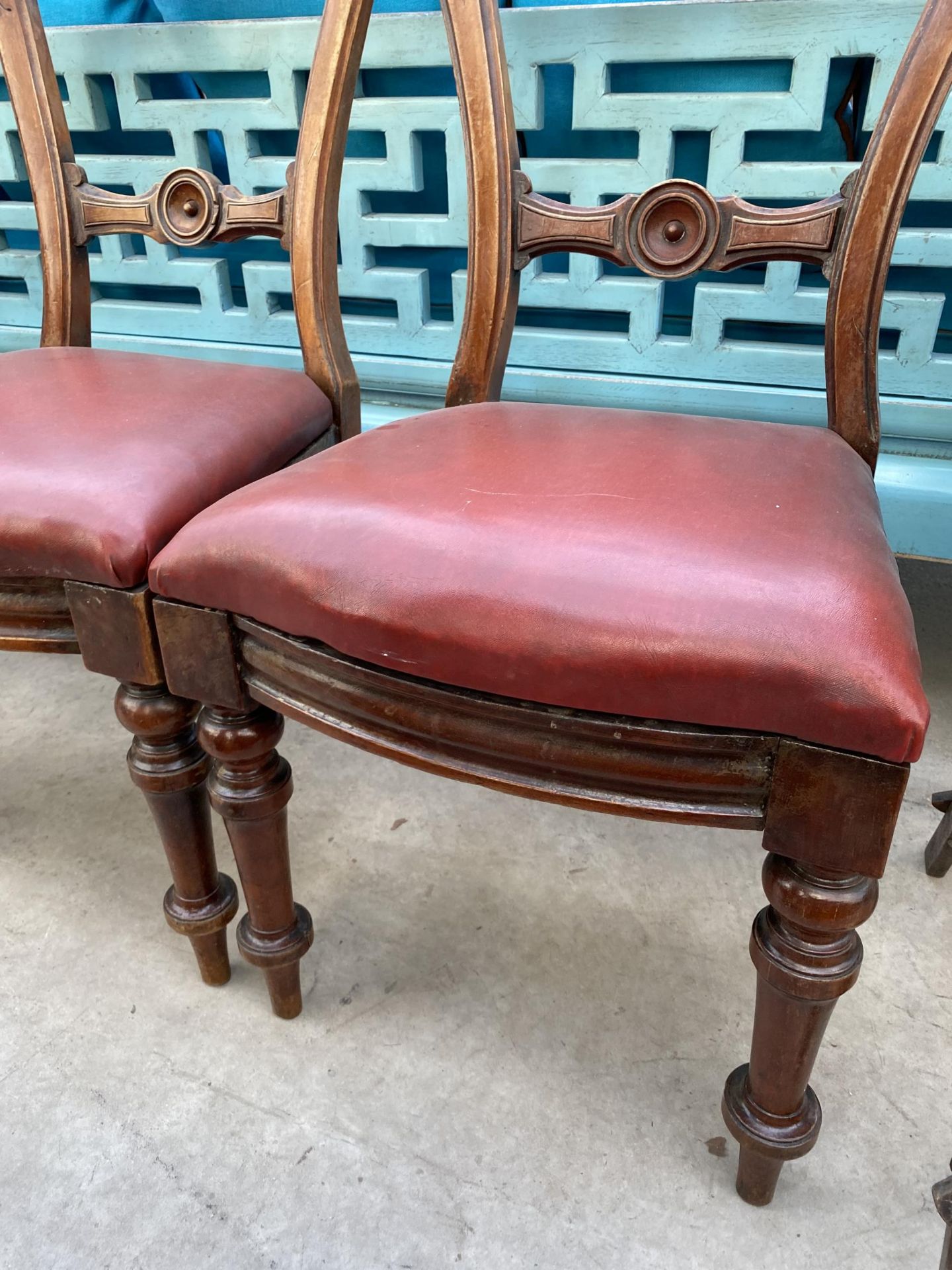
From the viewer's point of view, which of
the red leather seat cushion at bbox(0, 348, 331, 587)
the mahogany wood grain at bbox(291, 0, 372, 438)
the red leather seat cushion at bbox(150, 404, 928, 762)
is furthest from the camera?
the mahogany wood grain at bbox(291, 0, 372, 438)

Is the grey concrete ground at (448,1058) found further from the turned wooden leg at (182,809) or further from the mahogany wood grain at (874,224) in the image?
the mahogany wood grain at (874,224)

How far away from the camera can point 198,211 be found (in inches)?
36.5

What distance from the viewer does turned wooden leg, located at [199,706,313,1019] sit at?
0.66 meters

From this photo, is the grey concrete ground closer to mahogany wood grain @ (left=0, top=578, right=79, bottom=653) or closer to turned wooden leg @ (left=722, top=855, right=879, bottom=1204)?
turned wooden leg @ (left=722, top=855, right=879, bottom=1204)

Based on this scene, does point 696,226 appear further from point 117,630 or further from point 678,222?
point 117,630

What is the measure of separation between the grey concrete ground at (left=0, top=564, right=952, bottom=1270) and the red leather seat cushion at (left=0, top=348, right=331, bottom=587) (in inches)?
17.2

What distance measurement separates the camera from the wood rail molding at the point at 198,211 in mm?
911

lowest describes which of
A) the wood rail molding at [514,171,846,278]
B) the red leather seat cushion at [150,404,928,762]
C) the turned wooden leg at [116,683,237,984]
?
the turned wooden leg at [116,683,237,984]

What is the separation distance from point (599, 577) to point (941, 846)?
2.21 feet

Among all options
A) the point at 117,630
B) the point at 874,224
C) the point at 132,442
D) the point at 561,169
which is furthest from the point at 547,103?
the point at 117,630

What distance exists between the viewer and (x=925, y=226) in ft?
3.36

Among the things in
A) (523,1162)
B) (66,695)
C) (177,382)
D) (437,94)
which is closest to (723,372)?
(437,94)

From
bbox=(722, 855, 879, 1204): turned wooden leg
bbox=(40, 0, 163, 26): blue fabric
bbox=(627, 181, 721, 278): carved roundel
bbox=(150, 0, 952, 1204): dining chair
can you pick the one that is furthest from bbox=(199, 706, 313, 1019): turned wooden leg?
bbox=(40, 0, 163, 26): blue fabric

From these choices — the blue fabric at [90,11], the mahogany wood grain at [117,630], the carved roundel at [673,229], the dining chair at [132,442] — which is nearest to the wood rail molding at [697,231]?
the carved roundel at [673,229]
